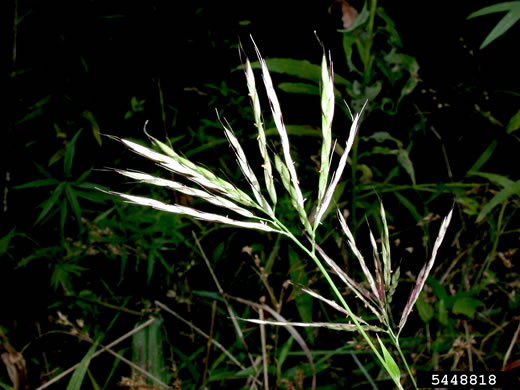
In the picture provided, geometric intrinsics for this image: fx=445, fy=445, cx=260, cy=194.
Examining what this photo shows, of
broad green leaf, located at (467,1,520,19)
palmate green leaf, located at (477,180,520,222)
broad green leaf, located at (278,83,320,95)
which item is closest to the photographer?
broad green leaf, located at (467,1,520,19)

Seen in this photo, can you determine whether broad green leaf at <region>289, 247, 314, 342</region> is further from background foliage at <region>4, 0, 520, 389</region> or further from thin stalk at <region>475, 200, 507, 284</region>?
thin stalk at <region>475, 200, 507, 284</region>

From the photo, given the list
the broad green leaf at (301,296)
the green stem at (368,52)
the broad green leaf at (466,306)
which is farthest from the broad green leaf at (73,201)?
the broad green leaf at (466,306)

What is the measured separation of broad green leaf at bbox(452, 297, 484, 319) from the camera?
3.70 feet

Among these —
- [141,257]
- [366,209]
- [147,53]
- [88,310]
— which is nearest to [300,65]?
[366,209]

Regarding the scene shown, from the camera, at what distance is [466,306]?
44.9 inches

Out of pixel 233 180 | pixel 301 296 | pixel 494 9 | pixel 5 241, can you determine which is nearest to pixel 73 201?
pixel 5 241

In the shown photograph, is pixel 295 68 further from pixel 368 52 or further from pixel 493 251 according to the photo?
pixel 493 251

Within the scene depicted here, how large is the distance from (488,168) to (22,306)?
1622 millimetres

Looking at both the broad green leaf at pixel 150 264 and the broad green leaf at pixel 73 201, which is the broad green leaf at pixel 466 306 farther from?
the broad green leaf at pixel 73 201

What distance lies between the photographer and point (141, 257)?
1.36 metres

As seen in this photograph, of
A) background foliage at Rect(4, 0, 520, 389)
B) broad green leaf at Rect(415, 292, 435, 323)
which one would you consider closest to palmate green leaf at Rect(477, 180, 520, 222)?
background foliage at Rect(4, 0, 520, 389)

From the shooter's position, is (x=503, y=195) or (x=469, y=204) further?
(x=469, y=204)

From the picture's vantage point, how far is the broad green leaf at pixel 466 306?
1128 millimetres

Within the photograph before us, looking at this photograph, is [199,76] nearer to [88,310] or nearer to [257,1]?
[257,1]
